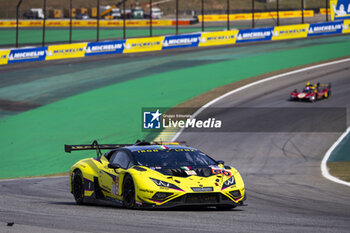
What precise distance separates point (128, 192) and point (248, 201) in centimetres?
302

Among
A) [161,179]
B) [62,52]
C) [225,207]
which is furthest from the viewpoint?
[62,52]

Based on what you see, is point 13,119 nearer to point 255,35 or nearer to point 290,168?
point 290,168

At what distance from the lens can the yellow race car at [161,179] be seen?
10.6m

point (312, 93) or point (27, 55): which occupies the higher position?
Answer: point (27, 55)

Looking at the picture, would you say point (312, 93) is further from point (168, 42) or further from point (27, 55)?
point (27, 55)

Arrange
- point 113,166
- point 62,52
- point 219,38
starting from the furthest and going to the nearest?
point 219,38 → point 62,52 → point 113,166

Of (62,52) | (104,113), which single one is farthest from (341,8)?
(104,113)

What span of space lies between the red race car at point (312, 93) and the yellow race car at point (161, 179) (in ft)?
83.3

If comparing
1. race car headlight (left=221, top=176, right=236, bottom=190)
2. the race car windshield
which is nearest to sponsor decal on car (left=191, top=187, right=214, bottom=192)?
race car headlight (left=221, top=176, right=236, bottom=190)

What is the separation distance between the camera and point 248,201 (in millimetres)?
13055

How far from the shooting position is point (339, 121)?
32219 mm

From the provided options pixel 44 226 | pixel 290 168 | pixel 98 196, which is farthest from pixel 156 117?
pixel 44 226

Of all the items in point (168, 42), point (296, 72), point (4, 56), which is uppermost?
point (168, 42)

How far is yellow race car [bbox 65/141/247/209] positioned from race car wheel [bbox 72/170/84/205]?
123 millimetres
